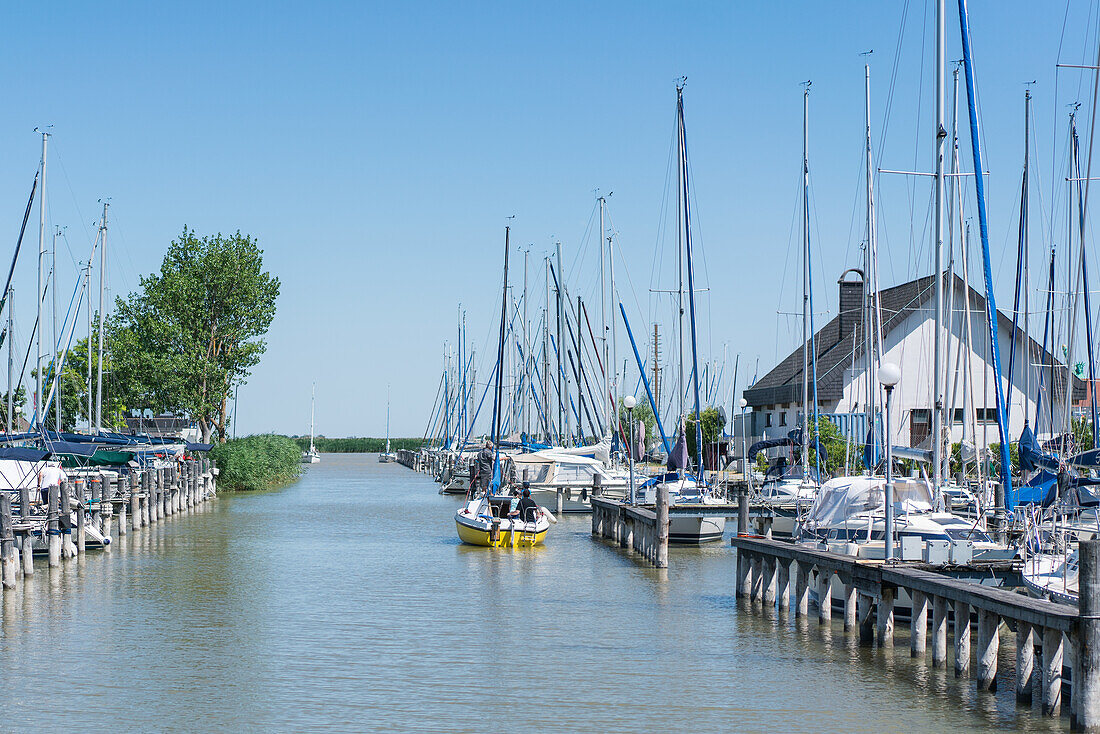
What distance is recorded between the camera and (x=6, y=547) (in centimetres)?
2653

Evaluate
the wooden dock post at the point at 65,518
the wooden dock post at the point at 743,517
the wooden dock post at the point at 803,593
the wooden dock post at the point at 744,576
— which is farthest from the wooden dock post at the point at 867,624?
the wooden dock post at the point at 65,518

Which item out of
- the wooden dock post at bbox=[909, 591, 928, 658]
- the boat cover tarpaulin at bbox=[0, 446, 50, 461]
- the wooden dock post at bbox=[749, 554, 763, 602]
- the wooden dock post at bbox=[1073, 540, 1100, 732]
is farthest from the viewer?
the boat cover tarpaulin at bbox=[0, 446, 50, 461]

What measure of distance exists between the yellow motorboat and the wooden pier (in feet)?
41.0

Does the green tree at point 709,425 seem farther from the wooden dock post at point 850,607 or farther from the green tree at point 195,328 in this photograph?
the wooden dock post at point 850,607

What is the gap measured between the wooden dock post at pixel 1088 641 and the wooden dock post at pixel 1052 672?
67 cm

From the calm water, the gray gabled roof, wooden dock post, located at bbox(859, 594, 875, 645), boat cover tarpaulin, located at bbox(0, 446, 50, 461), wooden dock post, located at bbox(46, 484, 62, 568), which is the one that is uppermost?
the gray gabled roof

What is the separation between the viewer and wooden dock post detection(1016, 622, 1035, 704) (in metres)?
16.5

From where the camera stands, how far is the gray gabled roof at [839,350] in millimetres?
61562

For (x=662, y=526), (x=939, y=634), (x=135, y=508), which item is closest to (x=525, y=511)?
(x=662, y=526)

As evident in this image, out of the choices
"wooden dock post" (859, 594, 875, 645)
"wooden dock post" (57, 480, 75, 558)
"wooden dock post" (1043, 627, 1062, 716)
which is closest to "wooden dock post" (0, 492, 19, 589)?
"wooden dock post" (57, 480, 75, 558)

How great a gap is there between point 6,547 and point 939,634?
61.7ft

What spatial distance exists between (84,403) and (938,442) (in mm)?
63624

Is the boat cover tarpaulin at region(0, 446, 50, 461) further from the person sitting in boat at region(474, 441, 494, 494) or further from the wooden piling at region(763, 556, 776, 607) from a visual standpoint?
the wooden piling at region(763, 556, 776, 607)

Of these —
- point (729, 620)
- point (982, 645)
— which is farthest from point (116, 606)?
point (982, 645)
